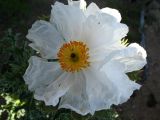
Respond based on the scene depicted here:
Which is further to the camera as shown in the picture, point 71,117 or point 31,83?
point 71,117

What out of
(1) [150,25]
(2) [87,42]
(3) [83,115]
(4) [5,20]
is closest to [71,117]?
(3) [83,115]

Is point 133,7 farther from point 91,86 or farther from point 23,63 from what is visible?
point 91,86

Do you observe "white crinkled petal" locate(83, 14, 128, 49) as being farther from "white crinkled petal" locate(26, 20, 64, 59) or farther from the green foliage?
the green foliage

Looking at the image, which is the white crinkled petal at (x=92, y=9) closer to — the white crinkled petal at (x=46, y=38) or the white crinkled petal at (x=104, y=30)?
the white crinkled petal at (x=104, y=30)

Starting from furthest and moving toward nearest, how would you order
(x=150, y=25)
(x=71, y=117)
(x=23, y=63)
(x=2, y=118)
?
(x=150, y=25)
(x=2, y=118)
(x=23, y=63)
(x=71, y=117)

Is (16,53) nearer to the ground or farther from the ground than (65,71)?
nearer to the ground

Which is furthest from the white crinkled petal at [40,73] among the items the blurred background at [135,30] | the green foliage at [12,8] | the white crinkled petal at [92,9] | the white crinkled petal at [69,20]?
the green foliage at [12,8]

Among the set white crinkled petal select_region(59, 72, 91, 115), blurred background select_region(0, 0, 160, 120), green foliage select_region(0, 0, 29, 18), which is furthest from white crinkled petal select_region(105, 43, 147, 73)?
green foliage select_region(0, 0, 29, 18)
